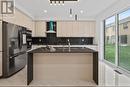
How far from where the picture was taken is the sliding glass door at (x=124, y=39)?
20.9ft

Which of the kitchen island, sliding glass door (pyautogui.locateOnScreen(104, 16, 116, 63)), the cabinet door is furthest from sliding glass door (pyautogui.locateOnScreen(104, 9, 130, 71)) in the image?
the cabinet door

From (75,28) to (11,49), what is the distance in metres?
5.38

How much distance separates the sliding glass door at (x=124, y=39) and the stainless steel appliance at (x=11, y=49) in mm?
3969

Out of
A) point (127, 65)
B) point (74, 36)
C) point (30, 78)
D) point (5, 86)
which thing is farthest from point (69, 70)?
point (74, 36)

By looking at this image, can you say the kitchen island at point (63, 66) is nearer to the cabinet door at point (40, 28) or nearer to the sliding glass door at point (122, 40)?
the sliding glass door at point (122, 40)

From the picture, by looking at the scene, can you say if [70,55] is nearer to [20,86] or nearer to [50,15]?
[20,86]

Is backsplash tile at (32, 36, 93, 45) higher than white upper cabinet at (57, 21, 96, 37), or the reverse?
white upper cabinet at (57, 21, 96, 37)

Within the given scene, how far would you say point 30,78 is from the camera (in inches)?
193

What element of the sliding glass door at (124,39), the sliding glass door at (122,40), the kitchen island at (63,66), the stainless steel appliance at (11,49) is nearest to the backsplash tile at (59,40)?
the sliding glass door at (122,40)

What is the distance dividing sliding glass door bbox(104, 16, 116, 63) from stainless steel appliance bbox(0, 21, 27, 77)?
4.11m

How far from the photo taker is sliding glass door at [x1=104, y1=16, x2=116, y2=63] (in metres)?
7.88

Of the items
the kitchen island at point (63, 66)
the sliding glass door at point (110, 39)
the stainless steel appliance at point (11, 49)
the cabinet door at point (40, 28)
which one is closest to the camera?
the kitchen island at point (63, 66)

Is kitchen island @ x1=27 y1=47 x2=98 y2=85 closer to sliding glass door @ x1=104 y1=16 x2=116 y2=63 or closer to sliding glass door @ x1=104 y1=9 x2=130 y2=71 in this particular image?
sliding glass door @ x1=104 y1=9 x2=130 y2=71

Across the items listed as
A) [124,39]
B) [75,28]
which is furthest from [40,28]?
[124,39]
